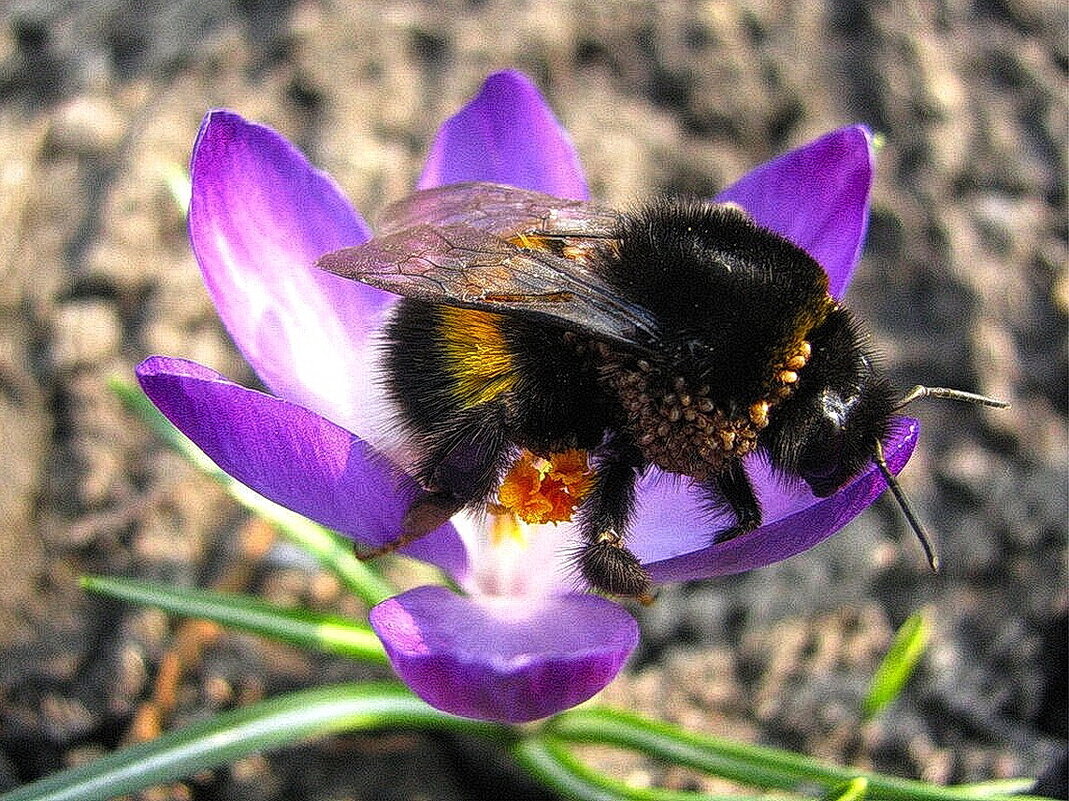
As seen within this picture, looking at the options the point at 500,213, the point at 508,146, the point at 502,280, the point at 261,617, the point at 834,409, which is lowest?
the point at 261,617

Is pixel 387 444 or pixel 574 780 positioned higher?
pixel 387 444

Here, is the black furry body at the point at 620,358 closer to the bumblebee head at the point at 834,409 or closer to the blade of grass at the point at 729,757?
the bumblebee head at the point at 834,409

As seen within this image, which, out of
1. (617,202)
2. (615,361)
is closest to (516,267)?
(615,361)

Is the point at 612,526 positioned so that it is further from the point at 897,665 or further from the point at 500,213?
the point at 897,665

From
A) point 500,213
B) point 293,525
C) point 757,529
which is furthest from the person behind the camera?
point 293,525

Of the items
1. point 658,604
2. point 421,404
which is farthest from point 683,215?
point 658,604

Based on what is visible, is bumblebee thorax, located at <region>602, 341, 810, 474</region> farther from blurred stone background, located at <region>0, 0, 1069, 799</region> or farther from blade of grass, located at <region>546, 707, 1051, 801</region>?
blurred stone background, located at <region>0, 0, 1069, 799</region>
